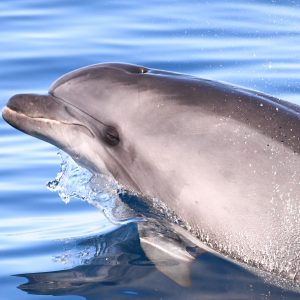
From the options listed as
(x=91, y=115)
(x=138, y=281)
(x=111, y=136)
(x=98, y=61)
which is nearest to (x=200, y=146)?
(x=111, y=136)

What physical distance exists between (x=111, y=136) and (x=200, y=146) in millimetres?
805

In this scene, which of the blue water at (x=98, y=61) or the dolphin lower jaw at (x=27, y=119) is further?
the dolphin lower jaw at (x=27, y=119)

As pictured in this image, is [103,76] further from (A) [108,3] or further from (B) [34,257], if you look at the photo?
(A) [108,3]

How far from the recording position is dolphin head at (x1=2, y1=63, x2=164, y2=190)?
8.92 m

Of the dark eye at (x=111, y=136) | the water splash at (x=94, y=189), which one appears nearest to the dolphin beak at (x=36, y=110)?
the dark eye at (x=111, y=136)

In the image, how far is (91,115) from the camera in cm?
→ 904

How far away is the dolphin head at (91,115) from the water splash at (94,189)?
192 mm

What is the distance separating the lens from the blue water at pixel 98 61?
883cm

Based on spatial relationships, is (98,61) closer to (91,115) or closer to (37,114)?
(37,114)

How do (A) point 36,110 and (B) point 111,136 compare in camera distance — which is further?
(A) point 36,110

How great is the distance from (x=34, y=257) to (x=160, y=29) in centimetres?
822

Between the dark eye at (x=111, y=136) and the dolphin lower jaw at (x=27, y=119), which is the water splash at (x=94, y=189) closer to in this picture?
the dark eye at (x=111, y=136)

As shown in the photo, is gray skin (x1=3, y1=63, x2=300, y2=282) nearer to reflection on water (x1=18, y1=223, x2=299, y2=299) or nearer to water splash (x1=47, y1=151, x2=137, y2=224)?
reflection on water (x1=18, y1=223, x2=299, y2=299)

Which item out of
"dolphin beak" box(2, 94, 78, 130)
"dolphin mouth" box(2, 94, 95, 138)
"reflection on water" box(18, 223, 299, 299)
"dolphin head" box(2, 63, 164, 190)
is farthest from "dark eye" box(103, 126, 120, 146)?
"reflection on water" box(18, 223, 299, 299)
